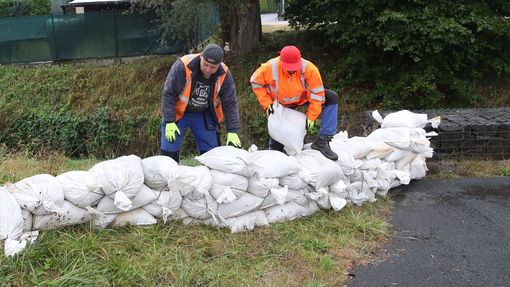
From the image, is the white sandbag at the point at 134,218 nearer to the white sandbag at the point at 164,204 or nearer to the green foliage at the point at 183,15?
the white sandbag at the point at 164,204

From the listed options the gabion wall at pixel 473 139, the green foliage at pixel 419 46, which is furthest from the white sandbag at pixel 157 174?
the green foliage at pixel 419 46

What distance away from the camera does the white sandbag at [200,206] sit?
10.8 feet

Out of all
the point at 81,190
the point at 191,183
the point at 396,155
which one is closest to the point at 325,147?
the point at 396,155

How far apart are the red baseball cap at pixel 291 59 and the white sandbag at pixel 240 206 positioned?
1.10 metres

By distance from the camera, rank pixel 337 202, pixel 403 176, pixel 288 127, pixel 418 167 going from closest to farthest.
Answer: pixel 337 202 → pixel 288 127 → pixel 403 176 → pixel 418 167

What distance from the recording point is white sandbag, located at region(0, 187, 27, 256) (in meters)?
2.69

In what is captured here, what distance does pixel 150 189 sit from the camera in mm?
3215

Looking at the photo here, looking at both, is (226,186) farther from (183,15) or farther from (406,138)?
(183,15)

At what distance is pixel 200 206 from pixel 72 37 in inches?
398

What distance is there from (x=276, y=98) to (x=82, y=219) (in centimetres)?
188

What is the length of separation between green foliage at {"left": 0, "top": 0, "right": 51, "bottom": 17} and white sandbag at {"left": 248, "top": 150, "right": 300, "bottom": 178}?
46.5 feet

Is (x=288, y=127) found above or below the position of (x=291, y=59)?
below

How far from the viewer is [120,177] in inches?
118

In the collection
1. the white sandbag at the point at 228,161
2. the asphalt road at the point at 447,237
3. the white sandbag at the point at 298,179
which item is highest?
the white sandbag at the point at 228,161
